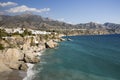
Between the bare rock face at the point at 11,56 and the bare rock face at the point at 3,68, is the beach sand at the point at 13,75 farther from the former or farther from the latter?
the bare rock face at the point at 11,56

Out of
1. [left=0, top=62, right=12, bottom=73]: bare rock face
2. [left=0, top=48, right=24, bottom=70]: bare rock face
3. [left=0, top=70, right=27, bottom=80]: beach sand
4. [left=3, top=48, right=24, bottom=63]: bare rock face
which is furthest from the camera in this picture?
[left=3, top=48, right=24, bottom=63]: bare rock face

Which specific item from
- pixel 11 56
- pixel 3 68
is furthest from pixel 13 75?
pixel 11 56

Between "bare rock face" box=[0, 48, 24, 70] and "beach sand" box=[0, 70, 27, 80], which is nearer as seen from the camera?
"beach sand" box=[0, 70, 27, 80]

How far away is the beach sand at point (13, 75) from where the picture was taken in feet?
145

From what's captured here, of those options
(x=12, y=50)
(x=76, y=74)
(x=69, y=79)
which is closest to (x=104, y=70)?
(x=76, y=74)

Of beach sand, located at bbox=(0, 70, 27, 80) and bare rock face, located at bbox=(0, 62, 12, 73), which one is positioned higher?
bare rock face, located at bbox=(0, 62, 12, 73)

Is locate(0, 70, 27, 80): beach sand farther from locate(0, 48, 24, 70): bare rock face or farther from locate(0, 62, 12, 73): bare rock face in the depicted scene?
locate(0, 48, 24, 70): bare rock face

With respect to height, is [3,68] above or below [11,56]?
below

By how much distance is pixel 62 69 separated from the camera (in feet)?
177

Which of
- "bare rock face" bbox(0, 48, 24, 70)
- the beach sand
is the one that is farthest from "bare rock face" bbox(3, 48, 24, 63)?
the beach sand

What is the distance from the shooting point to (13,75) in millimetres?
46188

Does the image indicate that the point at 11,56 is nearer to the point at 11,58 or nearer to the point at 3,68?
the point at 11,58

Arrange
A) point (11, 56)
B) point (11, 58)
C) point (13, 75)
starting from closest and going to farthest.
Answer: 1. point (13, 75)
2. point (11, 58)
3. point (11, 56)

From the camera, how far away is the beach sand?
44.2 metres
